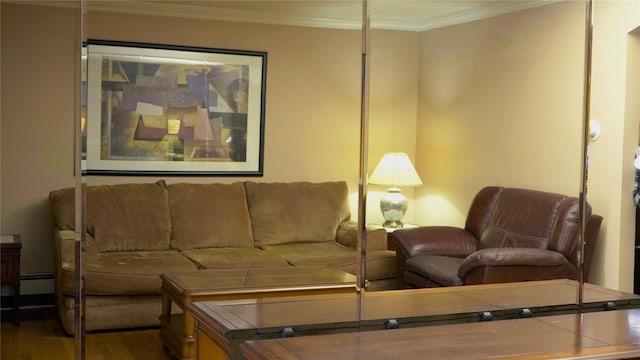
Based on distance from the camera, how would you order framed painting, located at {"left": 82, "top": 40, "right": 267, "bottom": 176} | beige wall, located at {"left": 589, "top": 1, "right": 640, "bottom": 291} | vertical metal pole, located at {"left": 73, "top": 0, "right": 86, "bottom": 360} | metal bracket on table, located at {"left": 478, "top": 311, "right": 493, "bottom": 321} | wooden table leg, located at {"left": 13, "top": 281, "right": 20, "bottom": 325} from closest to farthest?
metal bracket on table, located at {"left": 478, "top": 311, "right": 493, "bottom": 321}, vertical metal pole, located at {"left": 73, "top": 0, "right": 86, "bottom": 360}, framed painting, located at {"left": 82, "top": 40, "right": 267, "bottom": 176}, wooden table leg, located at {"left": 13, "top": 281, "right": 20, "bottom": 325}, beige wall, located at {"left": 589, "top": 1, "right": 640, "bottom": 291}

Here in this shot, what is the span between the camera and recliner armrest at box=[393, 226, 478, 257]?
3.16 metres

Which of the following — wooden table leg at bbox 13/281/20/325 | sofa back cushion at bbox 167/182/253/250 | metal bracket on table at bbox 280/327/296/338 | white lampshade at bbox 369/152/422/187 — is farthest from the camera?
white lampshade at bbox 369/152/422/187

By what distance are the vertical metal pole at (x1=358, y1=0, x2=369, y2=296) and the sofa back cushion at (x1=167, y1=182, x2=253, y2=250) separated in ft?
1.45

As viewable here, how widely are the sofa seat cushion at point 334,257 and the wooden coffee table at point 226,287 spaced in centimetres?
4

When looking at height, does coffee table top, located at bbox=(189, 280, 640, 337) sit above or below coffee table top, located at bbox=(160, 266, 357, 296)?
above

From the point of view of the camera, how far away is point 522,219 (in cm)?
332

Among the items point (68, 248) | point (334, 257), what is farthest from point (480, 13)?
point (68, 248)

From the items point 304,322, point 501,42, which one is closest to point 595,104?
point 501,42

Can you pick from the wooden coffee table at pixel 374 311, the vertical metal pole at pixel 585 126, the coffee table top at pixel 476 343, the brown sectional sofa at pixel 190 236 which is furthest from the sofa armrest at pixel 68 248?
the vertical metal pole at pixel 585 126

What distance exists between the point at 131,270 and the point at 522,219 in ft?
5.43

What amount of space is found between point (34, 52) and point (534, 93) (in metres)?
2.00

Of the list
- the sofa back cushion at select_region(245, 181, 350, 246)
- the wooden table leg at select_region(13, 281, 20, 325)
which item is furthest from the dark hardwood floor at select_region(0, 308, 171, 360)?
the sofa back cushion at select_region(245, 181, 350, 246)

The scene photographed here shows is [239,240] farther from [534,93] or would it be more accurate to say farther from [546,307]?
[534,93]

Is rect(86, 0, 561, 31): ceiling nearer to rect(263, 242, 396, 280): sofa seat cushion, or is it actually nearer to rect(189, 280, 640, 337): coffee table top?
rect(263, 242, 396, 280): sofa seat cushion
